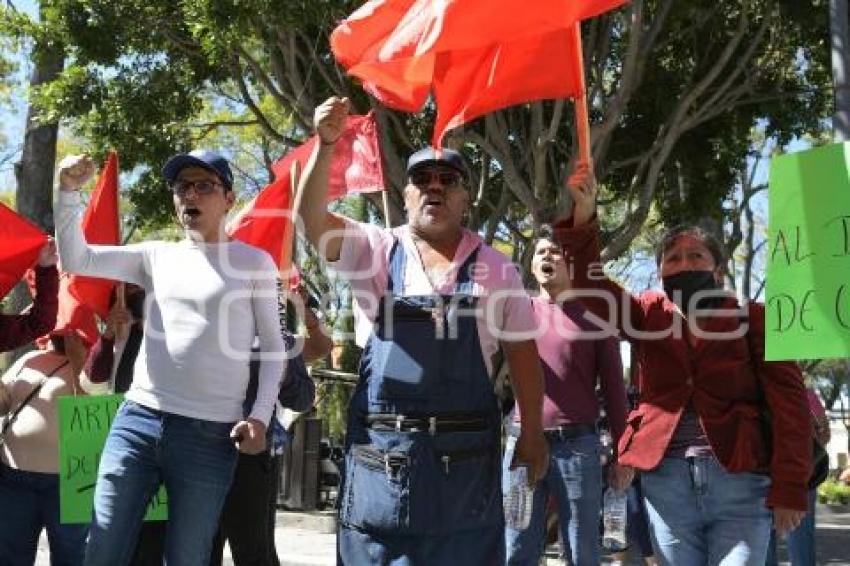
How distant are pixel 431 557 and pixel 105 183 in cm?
320

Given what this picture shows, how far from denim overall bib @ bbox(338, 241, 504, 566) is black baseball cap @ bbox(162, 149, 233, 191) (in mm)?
915

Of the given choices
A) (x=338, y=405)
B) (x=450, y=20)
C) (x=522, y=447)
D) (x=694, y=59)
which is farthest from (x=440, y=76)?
(x=338, y=405)

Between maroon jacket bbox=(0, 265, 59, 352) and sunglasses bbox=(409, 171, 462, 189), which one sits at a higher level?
sunglasses bbox=(409, 171, 462, 189)

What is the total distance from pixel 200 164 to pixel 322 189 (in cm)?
76

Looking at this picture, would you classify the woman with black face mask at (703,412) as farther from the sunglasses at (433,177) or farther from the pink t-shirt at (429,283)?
the sunglasses at (433,177)

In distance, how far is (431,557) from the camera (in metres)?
3.73

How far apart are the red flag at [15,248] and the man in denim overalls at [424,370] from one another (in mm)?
2262

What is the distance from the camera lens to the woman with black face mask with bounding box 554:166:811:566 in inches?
166

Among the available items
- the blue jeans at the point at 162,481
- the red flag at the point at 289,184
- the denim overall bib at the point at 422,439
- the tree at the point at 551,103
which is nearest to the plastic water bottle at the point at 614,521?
the red flag at the point at 289,184

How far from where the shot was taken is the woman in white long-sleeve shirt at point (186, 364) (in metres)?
4.09

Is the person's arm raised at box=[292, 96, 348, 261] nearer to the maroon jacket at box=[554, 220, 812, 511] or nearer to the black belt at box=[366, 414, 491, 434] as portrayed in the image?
the black belt at box=[366, 414, 491, 434]

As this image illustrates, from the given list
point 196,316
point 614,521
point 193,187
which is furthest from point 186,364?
point 614,521

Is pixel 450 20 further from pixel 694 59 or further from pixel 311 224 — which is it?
pixel 694 59

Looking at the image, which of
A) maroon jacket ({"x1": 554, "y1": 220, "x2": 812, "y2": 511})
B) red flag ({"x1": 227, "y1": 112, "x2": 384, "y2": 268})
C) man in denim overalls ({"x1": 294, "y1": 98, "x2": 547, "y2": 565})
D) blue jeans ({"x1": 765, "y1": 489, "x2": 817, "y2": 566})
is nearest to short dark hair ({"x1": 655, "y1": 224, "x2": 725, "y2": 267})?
maroon jacket ({"x1": 554, "y1": 220, "x2": 812, "y2": 511})
